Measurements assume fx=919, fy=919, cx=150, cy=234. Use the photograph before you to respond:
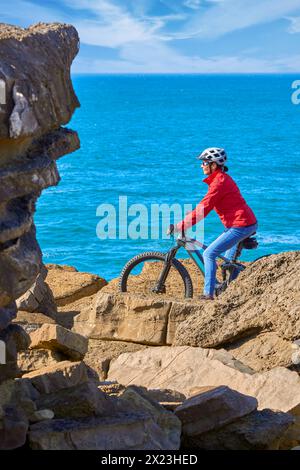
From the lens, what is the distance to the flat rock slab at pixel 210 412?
6.49m

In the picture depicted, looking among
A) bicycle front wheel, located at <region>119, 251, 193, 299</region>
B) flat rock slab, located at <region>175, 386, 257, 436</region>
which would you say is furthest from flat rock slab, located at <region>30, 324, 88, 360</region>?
bicycle front wheel, located at <region>119, 251, 193, 299</region>

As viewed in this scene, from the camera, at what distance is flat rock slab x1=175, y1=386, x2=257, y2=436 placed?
649 cm

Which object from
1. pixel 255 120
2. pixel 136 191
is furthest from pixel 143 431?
pixel 255 120

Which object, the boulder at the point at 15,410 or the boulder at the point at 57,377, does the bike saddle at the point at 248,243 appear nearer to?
the boulder at the point at 57,377

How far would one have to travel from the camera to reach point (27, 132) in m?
5.66

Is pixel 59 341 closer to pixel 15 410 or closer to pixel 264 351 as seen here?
pixel 15 410

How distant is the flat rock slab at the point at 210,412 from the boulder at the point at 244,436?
0.17 feet

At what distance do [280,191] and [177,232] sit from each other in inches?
1130

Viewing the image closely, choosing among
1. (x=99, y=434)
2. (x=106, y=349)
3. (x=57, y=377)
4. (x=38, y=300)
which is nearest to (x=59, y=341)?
(x=57, y=377)

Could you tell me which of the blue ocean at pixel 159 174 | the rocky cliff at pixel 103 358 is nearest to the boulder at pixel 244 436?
the rocky cliff at pixel 103 358

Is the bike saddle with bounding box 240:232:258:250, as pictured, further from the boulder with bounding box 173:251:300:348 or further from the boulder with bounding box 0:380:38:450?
the boulder with bounding box 0:380:38:450

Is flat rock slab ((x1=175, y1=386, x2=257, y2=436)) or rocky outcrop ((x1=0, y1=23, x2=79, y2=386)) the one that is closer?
rocky outcrop ((x1=0, y1=23, x2=79, y2=386))

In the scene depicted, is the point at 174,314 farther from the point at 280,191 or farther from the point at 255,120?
the point at 255,120

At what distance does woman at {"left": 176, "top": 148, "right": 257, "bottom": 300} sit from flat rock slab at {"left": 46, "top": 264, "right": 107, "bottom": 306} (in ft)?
10.9
